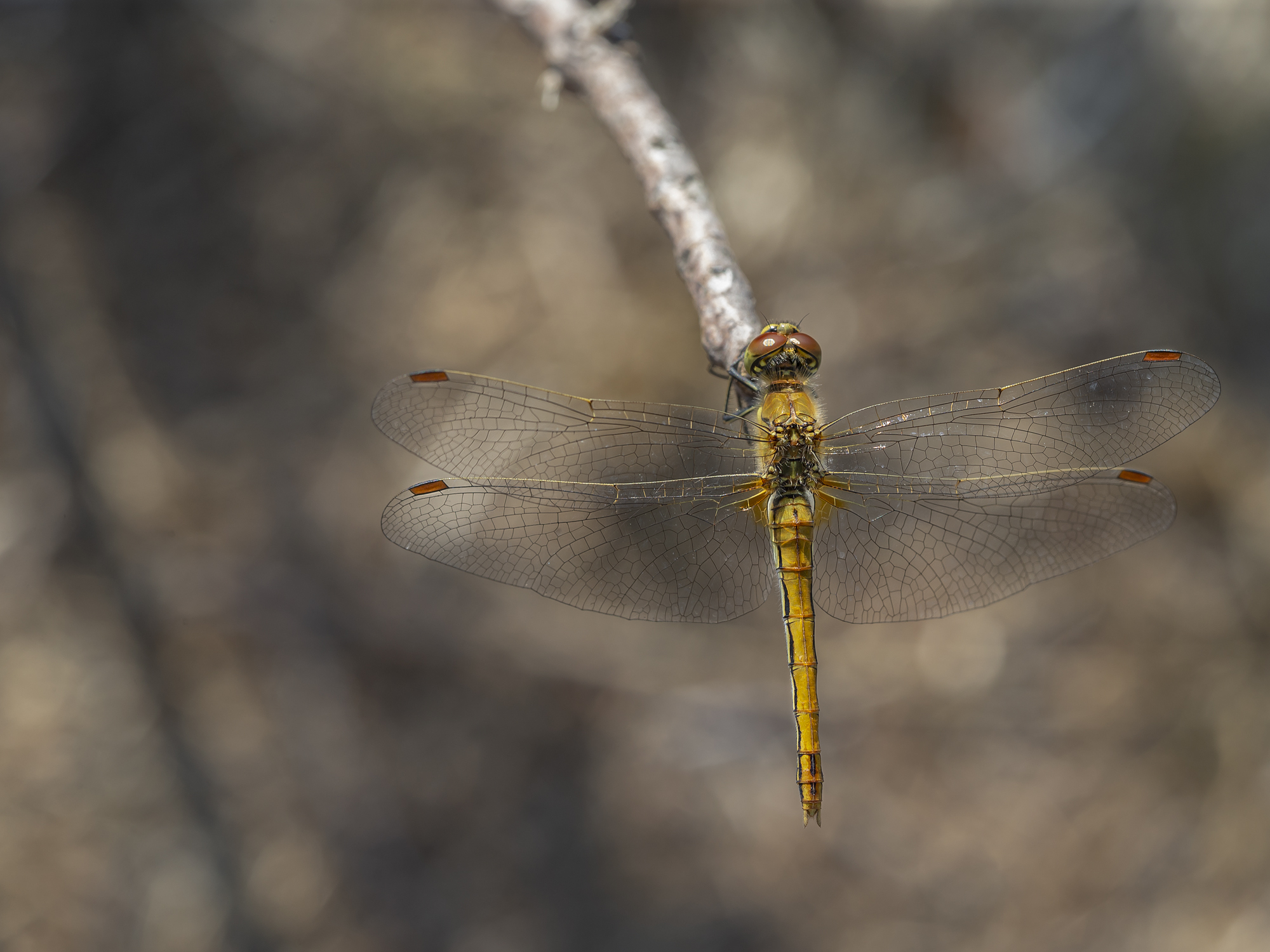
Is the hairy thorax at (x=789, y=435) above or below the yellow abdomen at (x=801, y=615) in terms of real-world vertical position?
above

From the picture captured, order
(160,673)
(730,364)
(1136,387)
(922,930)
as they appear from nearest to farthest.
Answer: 1. (730,364)
2. (1136,387)
3. (922,930)
4. (160,673)

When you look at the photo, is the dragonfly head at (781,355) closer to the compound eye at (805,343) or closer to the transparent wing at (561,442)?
the compound eye at (805,343)

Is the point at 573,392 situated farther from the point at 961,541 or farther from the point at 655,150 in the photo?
the point at 961,541

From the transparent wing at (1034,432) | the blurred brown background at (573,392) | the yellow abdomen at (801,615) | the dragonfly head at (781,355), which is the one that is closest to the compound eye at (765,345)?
the dragonfly head at (781,355)

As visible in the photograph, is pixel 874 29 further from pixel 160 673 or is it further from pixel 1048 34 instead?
pixel 160 673

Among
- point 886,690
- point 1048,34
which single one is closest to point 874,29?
point 1048,34

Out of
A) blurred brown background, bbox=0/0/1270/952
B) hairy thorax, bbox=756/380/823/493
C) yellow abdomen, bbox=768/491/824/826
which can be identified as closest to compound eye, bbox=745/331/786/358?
hairy thorax, bbox=756/380/823/493

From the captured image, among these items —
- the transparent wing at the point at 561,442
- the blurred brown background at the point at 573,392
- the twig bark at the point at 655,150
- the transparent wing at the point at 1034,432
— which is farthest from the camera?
the blurred brown background at the point at 573,392
